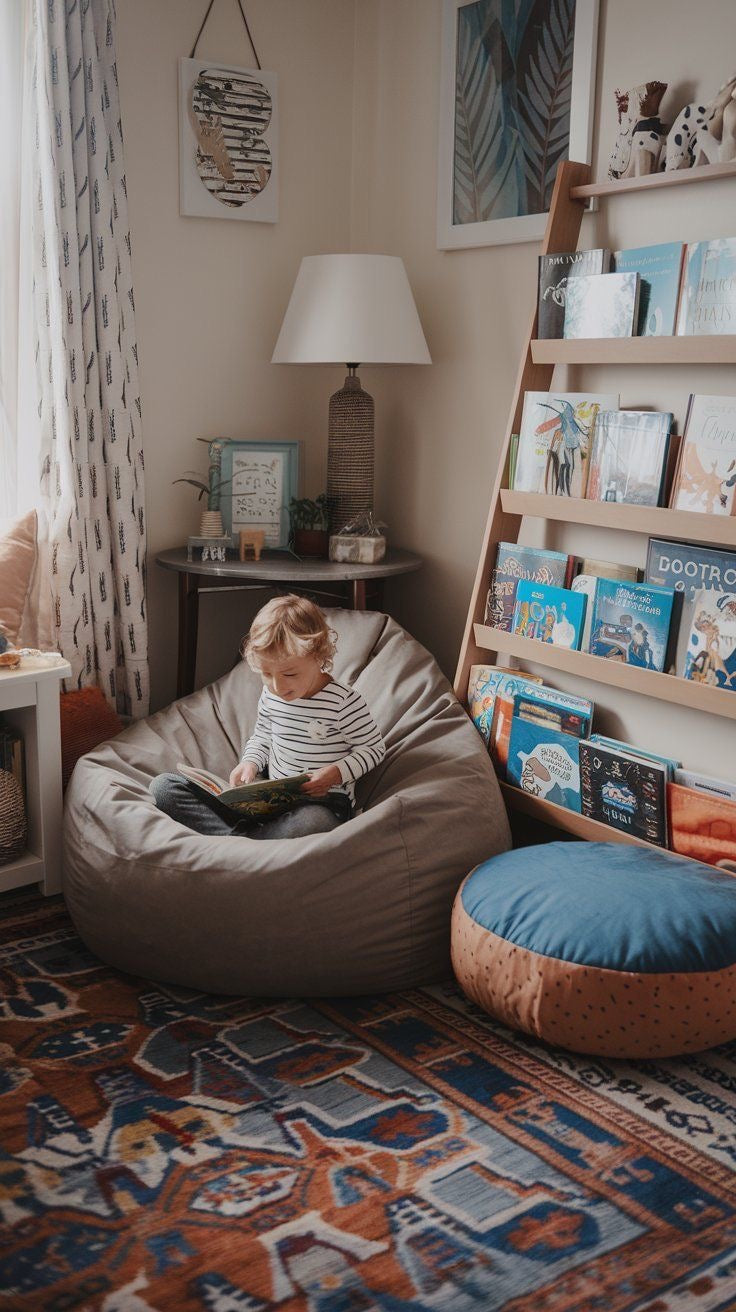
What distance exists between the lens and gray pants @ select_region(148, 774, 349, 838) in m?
2.39

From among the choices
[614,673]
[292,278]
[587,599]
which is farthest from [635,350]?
[292,278]

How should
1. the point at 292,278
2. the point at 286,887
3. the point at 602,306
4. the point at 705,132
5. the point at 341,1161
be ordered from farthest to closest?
the point at 292,278 < the point at 602,306 < the point at 705,132 < the point at 286,887 < the point at 341,1161

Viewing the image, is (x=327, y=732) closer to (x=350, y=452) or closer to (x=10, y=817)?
(x=10, y=817)

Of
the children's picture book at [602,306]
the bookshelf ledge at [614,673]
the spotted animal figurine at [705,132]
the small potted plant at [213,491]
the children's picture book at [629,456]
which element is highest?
the spotted animal figurine at [705,132]

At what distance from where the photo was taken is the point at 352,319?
2.94m

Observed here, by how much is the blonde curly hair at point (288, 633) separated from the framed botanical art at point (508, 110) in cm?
111

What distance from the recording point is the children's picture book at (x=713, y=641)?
2.24 metres

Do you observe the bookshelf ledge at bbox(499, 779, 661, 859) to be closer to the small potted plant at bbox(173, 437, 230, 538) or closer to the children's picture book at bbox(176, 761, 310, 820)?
the children's picture book at bbox(176, 761, 310, 820)

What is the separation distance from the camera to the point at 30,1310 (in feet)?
4.76

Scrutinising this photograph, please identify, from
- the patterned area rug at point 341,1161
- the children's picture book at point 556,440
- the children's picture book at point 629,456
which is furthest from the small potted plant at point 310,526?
the patterned area rug at point 341,1161

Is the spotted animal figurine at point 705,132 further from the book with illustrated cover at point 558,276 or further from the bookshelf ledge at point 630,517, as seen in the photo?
the bookshelf ledge at point 630,517

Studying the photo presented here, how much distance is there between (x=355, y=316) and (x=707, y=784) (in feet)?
4.73

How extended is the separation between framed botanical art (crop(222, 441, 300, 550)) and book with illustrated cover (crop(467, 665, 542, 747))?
0.78 metres

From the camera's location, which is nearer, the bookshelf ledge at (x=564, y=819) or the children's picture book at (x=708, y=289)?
the children's picture book at (x=708, y=289)
